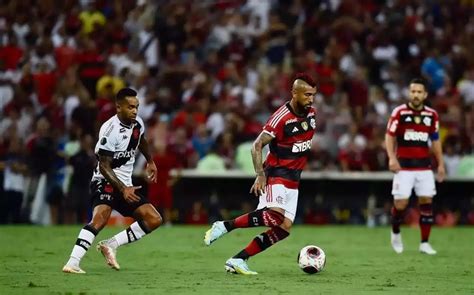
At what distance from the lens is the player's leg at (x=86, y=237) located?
13336 millimetres

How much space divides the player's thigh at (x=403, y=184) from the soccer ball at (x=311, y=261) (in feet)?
13.3

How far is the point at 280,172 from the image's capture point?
13.5 m

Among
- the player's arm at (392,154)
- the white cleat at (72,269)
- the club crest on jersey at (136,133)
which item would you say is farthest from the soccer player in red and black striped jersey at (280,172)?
the player's arm at (392,154)

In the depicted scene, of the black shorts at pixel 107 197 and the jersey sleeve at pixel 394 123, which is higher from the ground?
the jersey sleeve at pixel 394 123

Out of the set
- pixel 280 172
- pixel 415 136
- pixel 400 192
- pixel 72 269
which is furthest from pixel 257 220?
pixel 415 136

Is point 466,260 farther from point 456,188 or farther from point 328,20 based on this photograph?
point 328,20

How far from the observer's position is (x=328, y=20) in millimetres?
28859

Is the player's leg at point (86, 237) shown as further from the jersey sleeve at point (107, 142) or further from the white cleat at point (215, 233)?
the white cleat at point (215, 233)

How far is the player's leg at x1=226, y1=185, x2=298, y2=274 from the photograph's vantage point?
13320mm

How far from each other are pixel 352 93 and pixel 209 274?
13759 millimetres

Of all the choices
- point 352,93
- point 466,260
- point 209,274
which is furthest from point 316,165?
point 209,274

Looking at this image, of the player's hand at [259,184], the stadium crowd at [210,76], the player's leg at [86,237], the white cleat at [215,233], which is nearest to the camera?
the player's hand at [259,184]

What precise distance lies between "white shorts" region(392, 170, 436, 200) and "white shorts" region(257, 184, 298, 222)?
4390 millimetres

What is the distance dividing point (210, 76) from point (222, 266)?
12632mm
